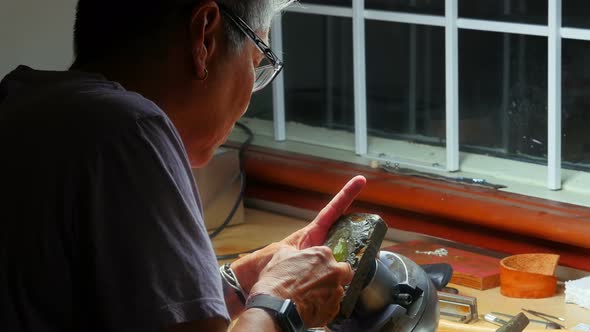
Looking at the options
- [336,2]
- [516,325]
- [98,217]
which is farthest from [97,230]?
[336,2]

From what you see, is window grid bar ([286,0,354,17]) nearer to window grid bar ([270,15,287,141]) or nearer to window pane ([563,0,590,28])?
window grid bar ([270,15,287,141])

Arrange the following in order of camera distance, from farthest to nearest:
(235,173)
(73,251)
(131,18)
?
(235,173) → (131,18) → (73,251)

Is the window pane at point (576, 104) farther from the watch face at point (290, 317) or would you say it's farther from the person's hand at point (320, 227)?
the watch face at point (290, 317)

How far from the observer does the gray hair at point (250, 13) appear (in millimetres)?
1204

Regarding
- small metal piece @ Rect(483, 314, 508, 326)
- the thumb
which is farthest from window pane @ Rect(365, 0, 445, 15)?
the thumb

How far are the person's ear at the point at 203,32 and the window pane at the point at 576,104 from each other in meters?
1.20

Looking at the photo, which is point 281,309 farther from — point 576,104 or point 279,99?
point 279,99

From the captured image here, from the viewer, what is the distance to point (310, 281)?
134cm

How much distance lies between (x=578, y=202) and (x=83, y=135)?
4.48 ft

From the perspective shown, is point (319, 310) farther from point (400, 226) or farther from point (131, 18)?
point (400, 226)

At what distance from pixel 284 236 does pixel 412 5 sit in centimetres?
58

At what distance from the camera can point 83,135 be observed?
1.03 metres

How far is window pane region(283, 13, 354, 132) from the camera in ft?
8.82

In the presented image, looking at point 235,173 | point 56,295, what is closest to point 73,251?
point 56,295
